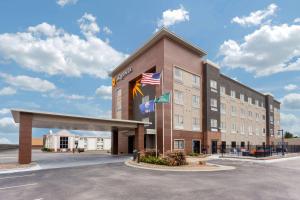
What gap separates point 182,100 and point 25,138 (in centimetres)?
2388

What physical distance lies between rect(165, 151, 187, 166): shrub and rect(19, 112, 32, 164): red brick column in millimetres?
13992

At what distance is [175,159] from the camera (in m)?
22.3

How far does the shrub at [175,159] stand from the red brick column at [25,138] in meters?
14.0

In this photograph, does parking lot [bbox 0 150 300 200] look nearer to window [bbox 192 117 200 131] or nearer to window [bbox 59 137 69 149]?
window [bbox 192 117 200 131]

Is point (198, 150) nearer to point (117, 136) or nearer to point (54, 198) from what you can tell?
point (117, 136)

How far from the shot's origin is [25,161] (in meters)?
23.6

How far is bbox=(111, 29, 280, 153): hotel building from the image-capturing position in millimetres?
36781

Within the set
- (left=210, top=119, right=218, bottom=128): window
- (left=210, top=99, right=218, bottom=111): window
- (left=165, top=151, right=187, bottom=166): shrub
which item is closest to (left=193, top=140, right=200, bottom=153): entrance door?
(left=210, top=119, right=218, bottom=128): window

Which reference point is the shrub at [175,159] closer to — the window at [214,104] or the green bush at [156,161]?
the green bush at [156,161]

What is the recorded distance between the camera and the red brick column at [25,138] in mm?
23516

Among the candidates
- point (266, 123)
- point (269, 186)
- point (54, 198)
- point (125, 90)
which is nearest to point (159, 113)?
point (125, 90)

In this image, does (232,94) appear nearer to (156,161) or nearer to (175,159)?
(175,159)

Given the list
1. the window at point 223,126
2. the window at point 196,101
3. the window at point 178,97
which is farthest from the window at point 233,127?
the window at point 178,97

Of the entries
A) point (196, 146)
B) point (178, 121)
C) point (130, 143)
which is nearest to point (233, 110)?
point (196, 146)
